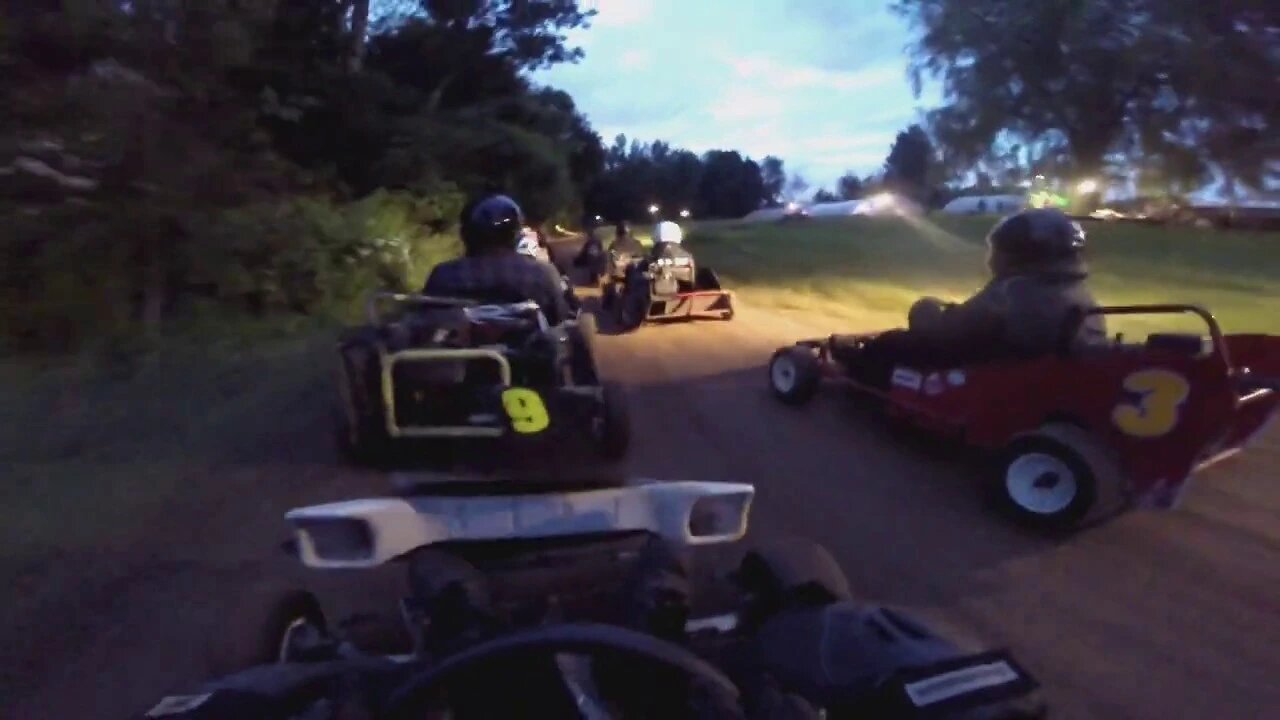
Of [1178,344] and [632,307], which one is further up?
[1178,344]

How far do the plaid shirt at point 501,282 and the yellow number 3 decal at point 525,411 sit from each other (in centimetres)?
296

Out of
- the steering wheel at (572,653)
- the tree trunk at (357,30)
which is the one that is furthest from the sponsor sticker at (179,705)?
the tree trunk at (357,30)

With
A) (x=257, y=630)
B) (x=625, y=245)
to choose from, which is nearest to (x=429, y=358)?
(x=257, y=630)

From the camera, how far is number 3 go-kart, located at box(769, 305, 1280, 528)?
6113 mm

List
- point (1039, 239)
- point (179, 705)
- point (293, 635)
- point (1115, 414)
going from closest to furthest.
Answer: point (179, 705)
point (293, 635)
point (1115, 414)
point (1039, 239)

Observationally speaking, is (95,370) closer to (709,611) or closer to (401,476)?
(401,476)

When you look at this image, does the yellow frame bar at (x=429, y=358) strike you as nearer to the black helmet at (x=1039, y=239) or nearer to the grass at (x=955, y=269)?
the black helmet at (x=1039, y=239)

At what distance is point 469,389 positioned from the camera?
6.20m

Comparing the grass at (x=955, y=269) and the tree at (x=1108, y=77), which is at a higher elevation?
the tree at (x=1108, y=77)

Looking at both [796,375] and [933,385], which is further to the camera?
[796,375]

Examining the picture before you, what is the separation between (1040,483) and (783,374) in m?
3.48

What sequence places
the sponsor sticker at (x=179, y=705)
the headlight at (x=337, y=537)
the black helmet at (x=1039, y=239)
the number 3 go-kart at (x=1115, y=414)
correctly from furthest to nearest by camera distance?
the black helmet at (x=1039, y=239)
the number 3 go-kart at (x=1115, y=414)
the headlight at (x=337, y=537)
the sponsor sticker at (x=179, y=705)

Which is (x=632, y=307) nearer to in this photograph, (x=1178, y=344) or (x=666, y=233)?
(x=666, y=233)

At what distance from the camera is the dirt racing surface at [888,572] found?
446 centimetres
